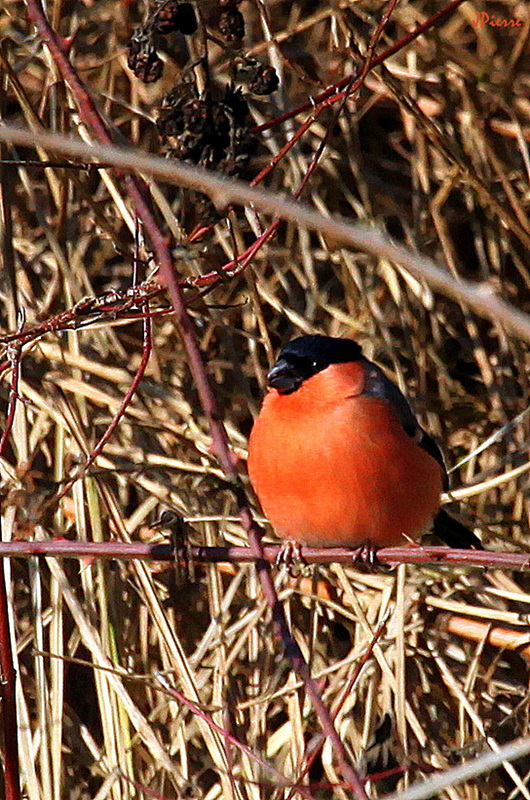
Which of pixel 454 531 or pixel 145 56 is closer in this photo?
pixel 145 56

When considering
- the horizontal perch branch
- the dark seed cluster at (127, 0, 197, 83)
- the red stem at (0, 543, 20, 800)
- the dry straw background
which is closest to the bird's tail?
the dry straw background

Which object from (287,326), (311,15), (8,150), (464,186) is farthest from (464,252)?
(8,150)

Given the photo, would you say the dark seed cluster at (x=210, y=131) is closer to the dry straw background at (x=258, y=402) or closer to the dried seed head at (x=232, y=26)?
the dried seed head at (x=232, y=26)

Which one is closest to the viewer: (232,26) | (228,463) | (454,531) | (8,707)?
(228,463)

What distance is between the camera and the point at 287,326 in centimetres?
308

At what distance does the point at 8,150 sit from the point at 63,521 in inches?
35.3

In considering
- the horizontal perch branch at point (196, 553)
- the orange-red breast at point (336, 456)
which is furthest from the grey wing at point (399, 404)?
the horizontal perch branch at point (196, 553)

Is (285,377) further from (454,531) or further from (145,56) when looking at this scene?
(145,56)

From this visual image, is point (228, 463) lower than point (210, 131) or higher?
lower

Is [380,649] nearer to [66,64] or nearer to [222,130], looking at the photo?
[222,130]

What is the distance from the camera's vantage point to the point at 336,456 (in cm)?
247
